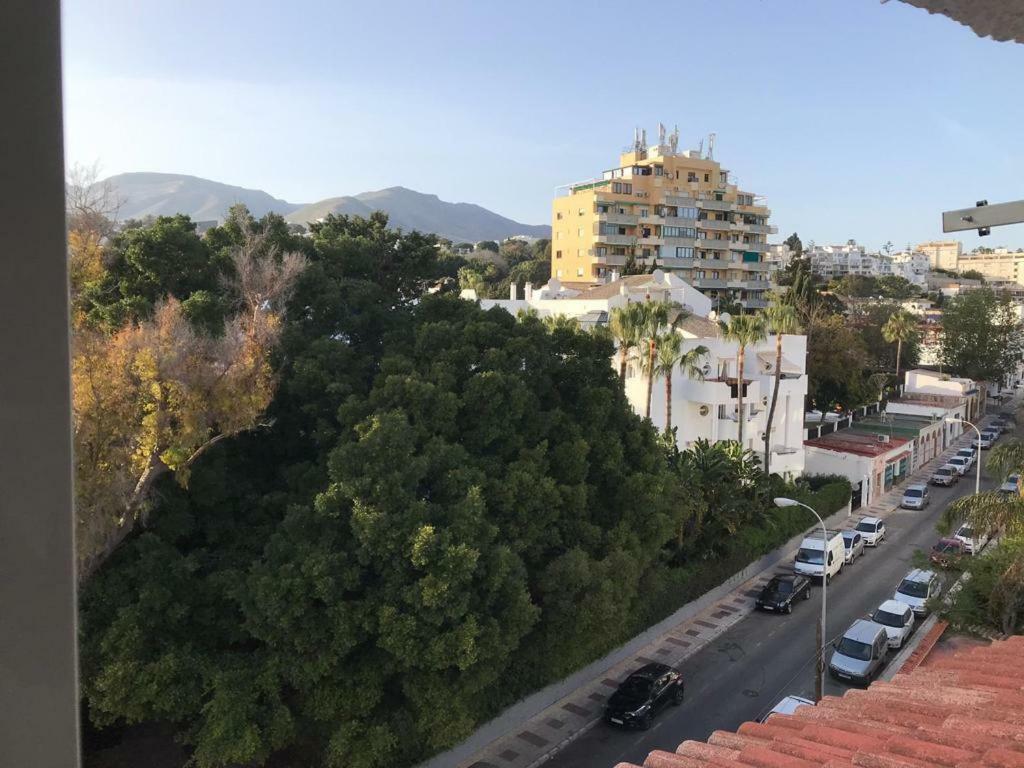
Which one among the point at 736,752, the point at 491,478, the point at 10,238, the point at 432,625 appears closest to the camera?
the point at 10,238

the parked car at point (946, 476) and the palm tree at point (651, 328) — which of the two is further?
the parked car at point (946, 476)

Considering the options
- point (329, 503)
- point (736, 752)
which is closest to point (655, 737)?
point (329, 503)

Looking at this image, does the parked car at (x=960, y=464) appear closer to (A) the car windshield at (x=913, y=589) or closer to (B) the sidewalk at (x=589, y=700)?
(B) the sidewalk at (x=589, y=700)

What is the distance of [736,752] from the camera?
15.5 ft

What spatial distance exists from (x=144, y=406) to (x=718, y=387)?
19.6 meters

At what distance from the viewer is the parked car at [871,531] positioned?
87.6 ft

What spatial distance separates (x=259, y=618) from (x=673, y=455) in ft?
44.7

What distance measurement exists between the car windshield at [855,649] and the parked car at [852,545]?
816 centimetres

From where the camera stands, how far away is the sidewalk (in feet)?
45.7

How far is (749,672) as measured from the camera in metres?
17.2

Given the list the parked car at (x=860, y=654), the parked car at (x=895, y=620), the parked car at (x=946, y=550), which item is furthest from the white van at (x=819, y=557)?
the parked car at (x=860, y=654)

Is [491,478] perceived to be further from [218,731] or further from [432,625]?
[218,731]

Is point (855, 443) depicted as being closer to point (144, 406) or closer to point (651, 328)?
point (651, 328)

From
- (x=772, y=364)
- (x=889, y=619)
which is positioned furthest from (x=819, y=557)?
(x=772, y=364)
